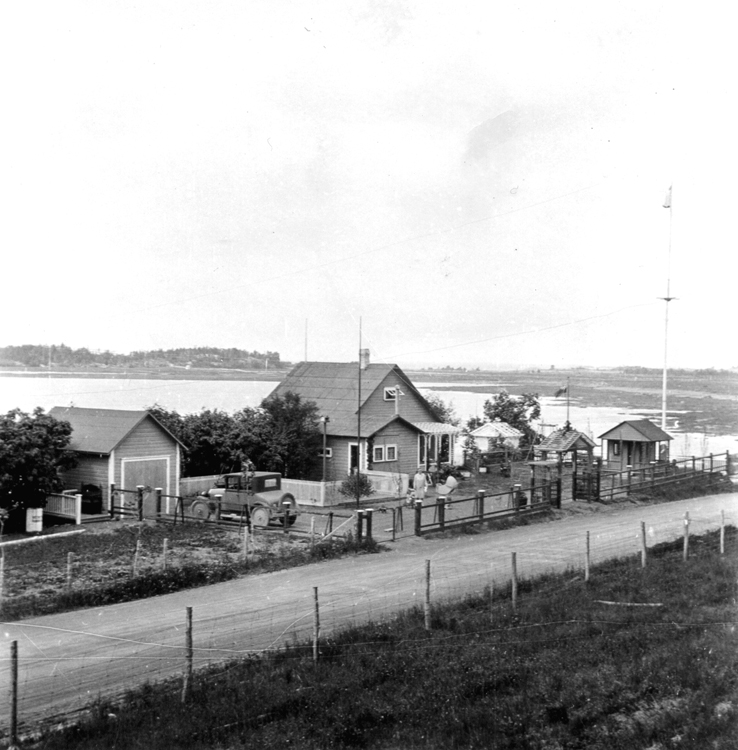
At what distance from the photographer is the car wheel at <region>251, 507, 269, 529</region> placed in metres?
28.5

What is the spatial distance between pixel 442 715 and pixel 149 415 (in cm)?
2450

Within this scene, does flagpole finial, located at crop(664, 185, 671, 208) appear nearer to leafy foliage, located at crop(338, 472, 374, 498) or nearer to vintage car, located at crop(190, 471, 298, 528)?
leafy foliage, located at crop(338, 472, 374, 498)

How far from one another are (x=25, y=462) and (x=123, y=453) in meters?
4.37

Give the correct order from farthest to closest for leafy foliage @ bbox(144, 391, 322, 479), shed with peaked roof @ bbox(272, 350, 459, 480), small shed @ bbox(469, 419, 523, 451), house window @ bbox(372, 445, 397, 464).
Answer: small shed @ bbox(469, 419, 523, 451)
house window @ bbox(372, 445, 397, 464)
shed with peaked roof @ bbox(272, 350, 459, 480)
leafy foliage @ bbox(144, 391, 322, 479)

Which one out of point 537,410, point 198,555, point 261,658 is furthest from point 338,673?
point 537,410

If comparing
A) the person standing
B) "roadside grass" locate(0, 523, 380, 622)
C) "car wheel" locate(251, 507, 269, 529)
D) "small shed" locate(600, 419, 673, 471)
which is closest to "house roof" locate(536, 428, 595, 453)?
"small shed" locate(600, 419, 673, 471)

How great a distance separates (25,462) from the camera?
28.3m

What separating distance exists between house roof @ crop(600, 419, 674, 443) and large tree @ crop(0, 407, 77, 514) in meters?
29.8

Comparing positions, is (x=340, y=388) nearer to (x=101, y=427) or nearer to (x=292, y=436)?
(x=292, y=436)

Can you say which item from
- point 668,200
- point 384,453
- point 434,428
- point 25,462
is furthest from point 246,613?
point 668,200

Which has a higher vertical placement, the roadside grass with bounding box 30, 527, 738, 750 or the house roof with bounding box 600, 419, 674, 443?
the house roof with bounding box 600, 419, 674, 443

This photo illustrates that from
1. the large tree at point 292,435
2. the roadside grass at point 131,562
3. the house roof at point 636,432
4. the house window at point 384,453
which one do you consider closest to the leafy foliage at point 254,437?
the large tree at point 292,435

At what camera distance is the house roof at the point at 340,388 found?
43250 mm

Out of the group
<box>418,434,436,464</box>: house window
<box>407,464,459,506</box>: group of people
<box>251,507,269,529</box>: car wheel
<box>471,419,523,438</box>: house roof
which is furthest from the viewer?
<box>471,419,523,438</box>: house roof
